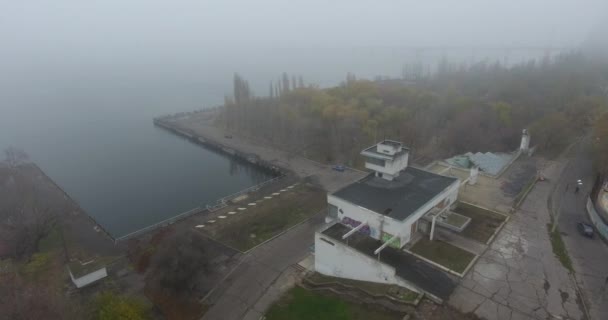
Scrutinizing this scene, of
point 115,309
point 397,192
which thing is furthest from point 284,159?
point 115,309

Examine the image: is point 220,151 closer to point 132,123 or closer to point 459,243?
point 132,123

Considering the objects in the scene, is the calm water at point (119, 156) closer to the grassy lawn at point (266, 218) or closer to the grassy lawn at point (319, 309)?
the grassy lawn at point (266, 218)

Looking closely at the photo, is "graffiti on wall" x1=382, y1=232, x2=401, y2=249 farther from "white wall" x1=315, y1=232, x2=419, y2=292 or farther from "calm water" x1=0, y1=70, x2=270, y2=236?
"calm water" x1=0, y1=70, x2=270, y2=236

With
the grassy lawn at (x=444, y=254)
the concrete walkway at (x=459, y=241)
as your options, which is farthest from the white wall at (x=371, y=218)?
the concrete walkway at (x=459, y=241)

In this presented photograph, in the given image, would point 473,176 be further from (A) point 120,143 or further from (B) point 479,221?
(A) point 120,143

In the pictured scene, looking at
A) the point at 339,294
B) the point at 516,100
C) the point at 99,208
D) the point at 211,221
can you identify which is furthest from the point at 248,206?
the point at 516,100
